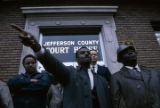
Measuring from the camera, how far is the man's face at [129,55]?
2518 millimetres

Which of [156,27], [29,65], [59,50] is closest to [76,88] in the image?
[29,65]

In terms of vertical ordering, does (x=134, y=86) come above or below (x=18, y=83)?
below

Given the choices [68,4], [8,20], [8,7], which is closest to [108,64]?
[68,4]

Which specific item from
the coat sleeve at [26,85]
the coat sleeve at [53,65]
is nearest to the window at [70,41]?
the coat sleeve at [26,85]

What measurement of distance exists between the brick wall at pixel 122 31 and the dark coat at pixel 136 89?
227cm

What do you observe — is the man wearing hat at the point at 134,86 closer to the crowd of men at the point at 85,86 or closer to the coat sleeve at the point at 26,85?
the crowd of men at the point at 85,86

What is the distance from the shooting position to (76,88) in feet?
7.07

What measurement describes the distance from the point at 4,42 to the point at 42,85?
9.33ft

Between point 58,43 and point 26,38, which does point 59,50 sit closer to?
point 58,43

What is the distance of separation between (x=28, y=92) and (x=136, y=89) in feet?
5.79

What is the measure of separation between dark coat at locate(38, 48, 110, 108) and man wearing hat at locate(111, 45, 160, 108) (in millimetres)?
179

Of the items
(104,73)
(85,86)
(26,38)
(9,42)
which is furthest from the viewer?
(9,42)

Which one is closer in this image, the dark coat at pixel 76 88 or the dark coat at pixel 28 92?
the dark coat at pixel 76 88

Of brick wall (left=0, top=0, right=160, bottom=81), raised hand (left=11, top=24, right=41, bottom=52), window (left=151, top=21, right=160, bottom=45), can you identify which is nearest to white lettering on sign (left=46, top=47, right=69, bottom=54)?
brick wall (left=0, top=0, right=160, bottom=81)
